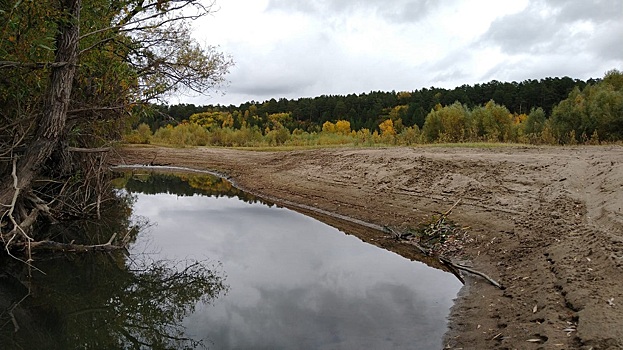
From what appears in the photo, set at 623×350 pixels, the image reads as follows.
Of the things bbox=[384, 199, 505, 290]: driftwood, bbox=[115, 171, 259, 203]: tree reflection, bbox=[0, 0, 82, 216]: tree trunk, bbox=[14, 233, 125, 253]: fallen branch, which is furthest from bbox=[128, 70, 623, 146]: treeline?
bbox=[384, 199, 505, 290]: driftwood

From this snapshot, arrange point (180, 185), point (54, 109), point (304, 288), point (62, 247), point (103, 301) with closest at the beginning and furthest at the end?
point (103, 301), point (304, 288), point (54, 109), point (62, 247), point (180, 185)

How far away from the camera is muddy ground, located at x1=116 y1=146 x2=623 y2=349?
232 inches

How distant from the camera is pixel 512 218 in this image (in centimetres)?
1066

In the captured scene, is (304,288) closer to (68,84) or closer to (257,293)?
(257,293)

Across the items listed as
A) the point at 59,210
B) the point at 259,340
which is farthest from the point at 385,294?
the point at 59,210

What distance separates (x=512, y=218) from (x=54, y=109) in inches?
397

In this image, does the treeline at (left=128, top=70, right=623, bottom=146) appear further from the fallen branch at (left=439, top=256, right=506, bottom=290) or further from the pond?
the fallen branch at (left=439, top=256, right=506, bottom=290)

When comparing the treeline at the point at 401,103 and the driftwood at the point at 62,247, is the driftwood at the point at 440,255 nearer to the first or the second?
the driftwood at the point at 62,247

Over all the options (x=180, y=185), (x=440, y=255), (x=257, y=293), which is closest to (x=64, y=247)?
(x=257, y=293)

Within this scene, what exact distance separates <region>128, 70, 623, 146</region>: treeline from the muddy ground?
21.6ft

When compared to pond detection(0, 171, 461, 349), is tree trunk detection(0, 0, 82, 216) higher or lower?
higher

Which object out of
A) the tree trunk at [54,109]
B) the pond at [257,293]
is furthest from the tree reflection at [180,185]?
the tree trunk at [54,109]

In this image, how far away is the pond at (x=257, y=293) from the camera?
21.7ft

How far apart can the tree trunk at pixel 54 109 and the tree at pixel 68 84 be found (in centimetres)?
2
